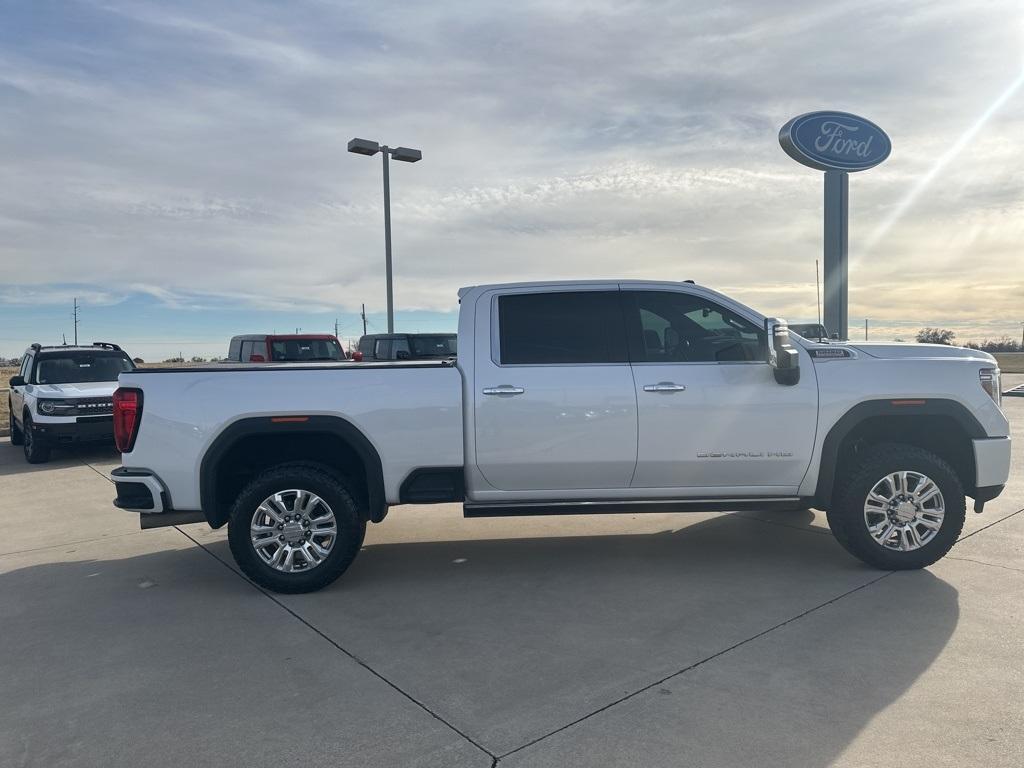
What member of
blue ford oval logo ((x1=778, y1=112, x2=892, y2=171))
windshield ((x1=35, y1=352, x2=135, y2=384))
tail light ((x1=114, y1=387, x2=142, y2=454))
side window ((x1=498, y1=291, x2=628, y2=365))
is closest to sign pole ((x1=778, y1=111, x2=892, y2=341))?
blue ford oval logo ((x1=778, y1=112, x2=892, y2=171))

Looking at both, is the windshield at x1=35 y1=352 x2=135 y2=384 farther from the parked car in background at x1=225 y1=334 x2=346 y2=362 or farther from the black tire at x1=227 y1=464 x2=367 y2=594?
the black tire at x1=227 y1=464 x2=367 y2=594

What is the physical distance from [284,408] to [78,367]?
902cm

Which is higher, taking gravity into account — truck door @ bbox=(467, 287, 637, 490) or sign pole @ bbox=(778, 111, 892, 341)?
sign pole @ bbox=(778, 111, 892, 341)

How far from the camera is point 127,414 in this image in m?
4.92

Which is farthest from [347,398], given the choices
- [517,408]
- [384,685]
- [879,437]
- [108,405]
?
[108,405]

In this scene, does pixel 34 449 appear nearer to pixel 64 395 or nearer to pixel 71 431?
pixel 71 431

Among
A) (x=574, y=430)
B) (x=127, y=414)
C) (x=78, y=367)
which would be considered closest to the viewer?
(x=127, y=414)

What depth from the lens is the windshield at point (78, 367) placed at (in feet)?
39.0

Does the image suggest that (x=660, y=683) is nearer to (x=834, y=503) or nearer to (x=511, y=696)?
(x=511, y=696)

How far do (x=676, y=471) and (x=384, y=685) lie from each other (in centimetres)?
241

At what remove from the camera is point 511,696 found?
3502mm

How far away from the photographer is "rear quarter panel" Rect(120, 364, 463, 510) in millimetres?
4938

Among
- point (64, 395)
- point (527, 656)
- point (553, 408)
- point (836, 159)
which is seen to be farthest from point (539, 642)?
point (836, 159)

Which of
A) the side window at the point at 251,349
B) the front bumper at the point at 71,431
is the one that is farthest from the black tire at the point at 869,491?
the side window at the point at 251,349
